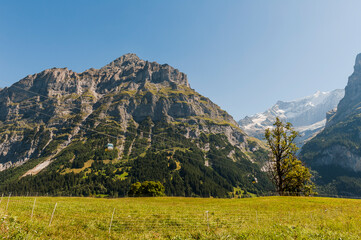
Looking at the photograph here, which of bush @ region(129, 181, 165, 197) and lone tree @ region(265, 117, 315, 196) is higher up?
lone tree @ region(265, 117, 315, 196)

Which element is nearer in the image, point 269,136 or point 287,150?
point 287,150

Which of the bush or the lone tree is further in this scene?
the bush

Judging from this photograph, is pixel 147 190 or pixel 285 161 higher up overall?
pixel 285 161

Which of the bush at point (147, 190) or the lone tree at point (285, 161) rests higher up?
the lone tree at point (285, 161)

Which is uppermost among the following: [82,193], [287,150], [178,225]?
[287,150]

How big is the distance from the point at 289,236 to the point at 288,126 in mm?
41965

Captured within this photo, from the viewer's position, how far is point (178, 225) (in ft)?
52.0

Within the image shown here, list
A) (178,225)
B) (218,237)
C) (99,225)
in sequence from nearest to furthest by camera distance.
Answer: (218,237) < (99,225) < (178,225)

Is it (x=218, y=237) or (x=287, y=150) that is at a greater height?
(x=287, y=150)

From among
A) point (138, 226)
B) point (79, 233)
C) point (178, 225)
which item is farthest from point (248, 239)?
point (79, 233)

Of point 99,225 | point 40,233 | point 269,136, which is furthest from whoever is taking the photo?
point 269,136

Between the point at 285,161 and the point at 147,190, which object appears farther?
the point at 147,190

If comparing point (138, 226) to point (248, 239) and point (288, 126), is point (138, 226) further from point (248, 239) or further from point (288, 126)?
point (288, 126)

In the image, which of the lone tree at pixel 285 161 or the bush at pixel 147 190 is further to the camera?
the bush at pixel 147 190
